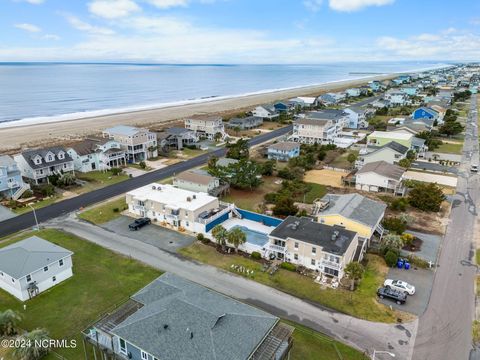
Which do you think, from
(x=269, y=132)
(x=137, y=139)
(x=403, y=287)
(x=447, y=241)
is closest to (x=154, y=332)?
(x=403, y=287)

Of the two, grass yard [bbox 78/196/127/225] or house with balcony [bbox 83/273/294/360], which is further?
grass yard [bbox 78/196/127/225]

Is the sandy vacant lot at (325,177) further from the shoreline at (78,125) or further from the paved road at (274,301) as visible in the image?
the shoreline at (78,125)

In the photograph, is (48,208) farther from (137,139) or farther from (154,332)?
(154,332)

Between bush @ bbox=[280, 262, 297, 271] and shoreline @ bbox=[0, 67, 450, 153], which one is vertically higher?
shoreline @ bbox=[0, 67, 450, 153]

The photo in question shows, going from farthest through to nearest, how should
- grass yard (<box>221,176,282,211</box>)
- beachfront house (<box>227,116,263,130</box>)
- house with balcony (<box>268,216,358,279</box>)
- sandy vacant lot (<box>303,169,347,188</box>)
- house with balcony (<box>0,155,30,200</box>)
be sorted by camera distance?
beachfront house (<box>227,116,263,130</box>), sandy vacant lot (<box>303,169,347,188</box>), house with balcony (<box>0,155,30,200</box>), grass yard (<box>221,176,282,211</box>), house with balcony (<box>268,216,358,279</box>)

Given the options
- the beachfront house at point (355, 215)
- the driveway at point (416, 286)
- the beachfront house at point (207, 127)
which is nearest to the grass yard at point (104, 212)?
the beachfront house at point (355, 215)

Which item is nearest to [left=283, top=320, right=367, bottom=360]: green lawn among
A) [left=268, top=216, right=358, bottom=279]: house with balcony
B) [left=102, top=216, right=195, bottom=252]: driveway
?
[left=268, top=216, right=358, bottom=279]: house with balcony

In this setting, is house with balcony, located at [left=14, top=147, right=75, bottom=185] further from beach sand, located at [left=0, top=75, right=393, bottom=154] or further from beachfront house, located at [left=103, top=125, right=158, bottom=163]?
beach sand, located at [left=0, top=75, right=393, bottom=154]
